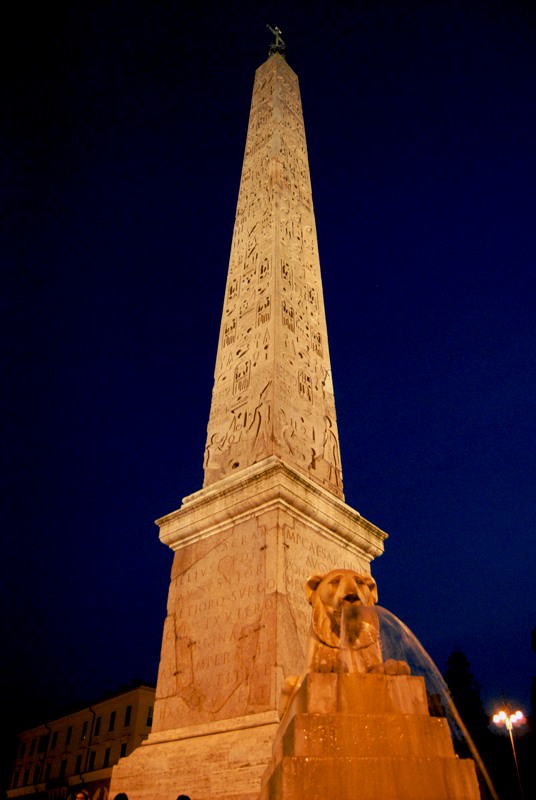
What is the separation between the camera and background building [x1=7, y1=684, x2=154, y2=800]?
33.0 m

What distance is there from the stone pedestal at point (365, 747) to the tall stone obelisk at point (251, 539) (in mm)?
1883

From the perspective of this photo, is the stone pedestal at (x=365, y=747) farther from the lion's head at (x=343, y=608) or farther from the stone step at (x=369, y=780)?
the lion's head at (x=343, y=608)

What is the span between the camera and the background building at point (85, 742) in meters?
33.0

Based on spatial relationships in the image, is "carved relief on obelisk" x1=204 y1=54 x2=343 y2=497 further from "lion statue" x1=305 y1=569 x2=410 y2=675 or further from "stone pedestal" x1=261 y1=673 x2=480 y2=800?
"stone pedestal" x1=261 y1=673 x2=480 y2=800

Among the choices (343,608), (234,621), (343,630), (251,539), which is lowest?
(343,630)

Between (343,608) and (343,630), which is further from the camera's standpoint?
(343,608)

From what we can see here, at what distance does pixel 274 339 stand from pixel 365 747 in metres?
5.99

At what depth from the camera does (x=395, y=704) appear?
→ 3.49 meters

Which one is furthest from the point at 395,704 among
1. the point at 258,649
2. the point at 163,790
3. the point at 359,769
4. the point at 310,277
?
the point at 310,277

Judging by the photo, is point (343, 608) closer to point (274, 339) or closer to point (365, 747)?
point (365, 747)

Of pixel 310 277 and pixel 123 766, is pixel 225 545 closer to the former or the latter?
pixel 123 766

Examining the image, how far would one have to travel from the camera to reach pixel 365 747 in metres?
3.28

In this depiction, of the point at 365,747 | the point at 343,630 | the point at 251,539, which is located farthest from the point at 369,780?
the point at 251,539

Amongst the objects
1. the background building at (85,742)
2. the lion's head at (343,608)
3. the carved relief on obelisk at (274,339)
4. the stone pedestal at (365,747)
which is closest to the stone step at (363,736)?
the stone pedestal at (365,747)
